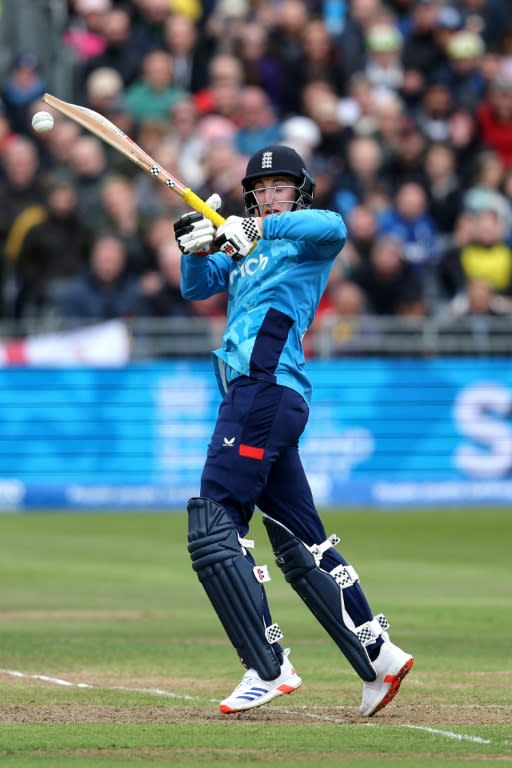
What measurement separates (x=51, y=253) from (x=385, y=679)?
516 inches

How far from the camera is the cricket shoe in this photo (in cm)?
788

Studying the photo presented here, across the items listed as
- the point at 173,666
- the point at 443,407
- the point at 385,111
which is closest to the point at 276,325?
the point at 173,666

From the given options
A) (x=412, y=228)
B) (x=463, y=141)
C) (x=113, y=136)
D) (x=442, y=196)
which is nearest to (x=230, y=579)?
(x=113, y=136)

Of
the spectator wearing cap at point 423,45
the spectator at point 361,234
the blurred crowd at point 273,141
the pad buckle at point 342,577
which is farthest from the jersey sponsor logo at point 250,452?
the spectator wearing cap at point 423,45

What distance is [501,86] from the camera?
24.7 meters

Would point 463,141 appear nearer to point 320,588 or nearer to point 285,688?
Result: point 320,588

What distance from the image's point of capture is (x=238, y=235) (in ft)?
25.9

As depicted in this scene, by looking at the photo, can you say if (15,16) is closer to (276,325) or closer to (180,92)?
(180,92)

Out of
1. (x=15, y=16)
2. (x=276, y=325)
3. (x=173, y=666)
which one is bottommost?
(x=173, y=666)

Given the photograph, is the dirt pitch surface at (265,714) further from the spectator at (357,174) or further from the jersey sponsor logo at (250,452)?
the spectator at (357,174)

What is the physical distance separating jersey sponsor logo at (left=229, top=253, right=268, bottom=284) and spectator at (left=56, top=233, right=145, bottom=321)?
1214cm

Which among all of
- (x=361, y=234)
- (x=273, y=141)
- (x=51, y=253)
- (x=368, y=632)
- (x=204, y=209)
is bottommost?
(x=368, y=632)

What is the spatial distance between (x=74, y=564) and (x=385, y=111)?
1009cm

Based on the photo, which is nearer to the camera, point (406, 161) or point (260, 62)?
point (406, 161)
